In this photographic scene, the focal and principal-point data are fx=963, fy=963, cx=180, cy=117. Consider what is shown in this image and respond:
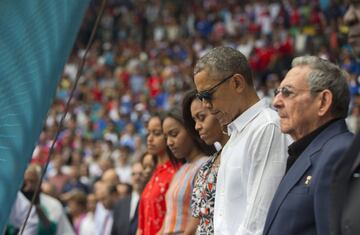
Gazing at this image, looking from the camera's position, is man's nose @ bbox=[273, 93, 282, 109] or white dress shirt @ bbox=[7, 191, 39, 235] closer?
man's nose @ bbox=[273, 93, 282, 109]

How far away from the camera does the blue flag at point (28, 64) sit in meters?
3.74

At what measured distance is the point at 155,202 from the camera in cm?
616

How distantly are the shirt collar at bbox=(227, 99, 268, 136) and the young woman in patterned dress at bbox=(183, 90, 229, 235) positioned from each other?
15.9 inches

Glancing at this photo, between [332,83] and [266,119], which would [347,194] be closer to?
[332,83]

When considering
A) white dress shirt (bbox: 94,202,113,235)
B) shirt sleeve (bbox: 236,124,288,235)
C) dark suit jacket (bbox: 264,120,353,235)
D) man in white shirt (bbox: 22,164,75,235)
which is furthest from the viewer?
white dress shirt (bbox: 94,202,113,235)

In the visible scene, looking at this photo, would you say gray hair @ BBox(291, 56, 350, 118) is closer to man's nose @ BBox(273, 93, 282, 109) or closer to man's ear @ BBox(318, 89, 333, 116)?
man's ear @ BBox(318, 89, 333, 116)

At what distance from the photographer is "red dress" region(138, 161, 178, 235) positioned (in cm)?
615

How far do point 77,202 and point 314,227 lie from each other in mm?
8288

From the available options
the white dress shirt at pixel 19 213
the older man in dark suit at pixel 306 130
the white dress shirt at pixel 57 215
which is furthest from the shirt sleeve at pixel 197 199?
the white dress shirt at pixel 57 215

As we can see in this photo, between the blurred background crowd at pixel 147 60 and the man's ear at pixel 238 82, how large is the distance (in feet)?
30.4

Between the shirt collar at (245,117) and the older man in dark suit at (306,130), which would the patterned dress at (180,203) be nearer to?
the shirt collar at (245,117)

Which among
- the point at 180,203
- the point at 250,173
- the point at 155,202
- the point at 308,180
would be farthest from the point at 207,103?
the point at 155,202

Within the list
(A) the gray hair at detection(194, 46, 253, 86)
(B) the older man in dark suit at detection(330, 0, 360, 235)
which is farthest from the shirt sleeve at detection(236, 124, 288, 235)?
(B) the older man in dark suit at detection(330, 0, 360, 235)

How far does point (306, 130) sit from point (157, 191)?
2358mm
